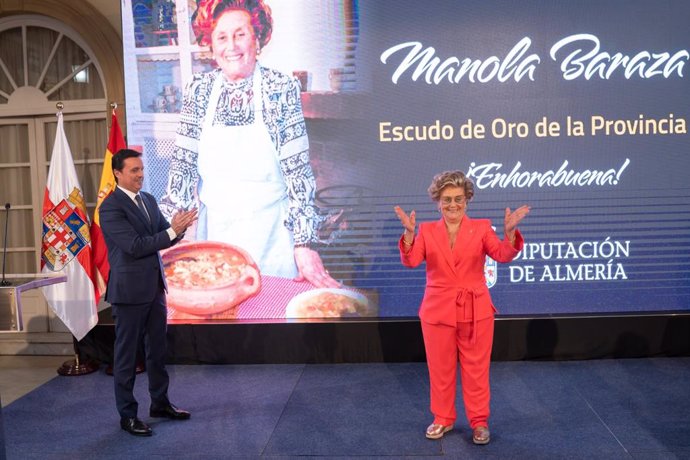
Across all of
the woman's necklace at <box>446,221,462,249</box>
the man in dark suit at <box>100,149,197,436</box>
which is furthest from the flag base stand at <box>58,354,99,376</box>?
the woman's necklace at <box>446,221,462,249</box>

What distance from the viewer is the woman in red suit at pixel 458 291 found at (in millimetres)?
3598

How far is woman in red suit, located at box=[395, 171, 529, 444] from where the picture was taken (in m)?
3.60

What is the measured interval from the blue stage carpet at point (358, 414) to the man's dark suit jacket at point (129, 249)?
0.79m

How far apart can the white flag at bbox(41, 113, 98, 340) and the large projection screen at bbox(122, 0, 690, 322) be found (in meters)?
1.41

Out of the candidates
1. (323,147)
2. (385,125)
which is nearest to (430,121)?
(385,125)

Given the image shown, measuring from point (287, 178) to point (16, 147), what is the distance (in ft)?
8.75

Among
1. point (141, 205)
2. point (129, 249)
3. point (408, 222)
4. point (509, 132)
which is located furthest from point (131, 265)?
point (509, 132)

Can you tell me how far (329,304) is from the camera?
5.45m

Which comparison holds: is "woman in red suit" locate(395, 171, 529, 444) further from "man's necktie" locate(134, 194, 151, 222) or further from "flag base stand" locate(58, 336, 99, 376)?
"flag base stand" locate(58, 336, 99, 376)

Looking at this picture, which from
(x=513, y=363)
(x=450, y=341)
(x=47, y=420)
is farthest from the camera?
(x=513, y=363)

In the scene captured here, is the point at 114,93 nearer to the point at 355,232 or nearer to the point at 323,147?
the point at 323,147

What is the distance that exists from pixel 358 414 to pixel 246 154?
2221 mm

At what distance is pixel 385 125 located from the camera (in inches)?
211

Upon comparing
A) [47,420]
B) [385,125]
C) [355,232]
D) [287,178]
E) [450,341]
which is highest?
[385,125]
